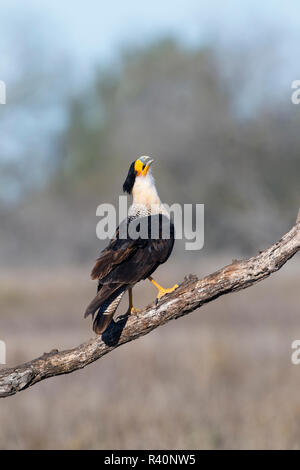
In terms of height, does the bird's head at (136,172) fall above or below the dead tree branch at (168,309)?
above

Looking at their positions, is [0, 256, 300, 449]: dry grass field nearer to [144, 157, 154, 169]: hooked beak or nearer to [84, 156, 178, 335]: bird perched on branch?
[84, 156, 178, 335]: bird perched on branch

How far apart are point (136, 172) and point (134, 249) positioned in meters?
0.77

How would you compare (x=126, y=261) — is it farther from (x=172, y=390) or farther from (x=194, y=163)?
(x=194, y=163)

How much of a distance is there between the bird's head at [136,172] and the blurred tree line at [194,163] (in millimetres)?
22120

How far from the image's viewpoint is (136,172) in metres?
5.59

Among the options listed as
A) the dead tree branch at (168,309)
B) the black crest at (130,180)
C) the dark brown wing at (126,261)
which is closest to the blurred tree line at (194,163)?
the black crest at (130,180)

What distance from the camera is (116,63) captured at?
145 ft

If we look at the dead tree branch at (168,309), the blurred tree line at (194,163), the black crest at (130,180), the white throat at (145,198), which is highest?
the blurred tree line at (194,163)

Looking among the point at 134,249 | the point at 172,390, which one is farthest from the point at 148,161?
the point at 172,390

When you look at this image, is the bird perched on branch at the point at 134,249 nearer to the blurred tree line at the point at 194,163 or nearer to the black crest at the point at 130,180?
the black crest at the point at 130,180

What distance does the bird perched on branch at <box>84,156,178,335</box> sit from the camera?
4.69 metres

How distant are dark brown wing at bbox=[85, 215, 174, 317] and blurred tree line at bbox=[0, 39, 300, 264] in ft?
74.2

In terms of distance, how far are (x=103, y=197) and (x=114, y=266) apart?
104 feet

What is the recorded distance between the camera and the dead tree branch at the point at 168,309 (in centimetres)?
441
